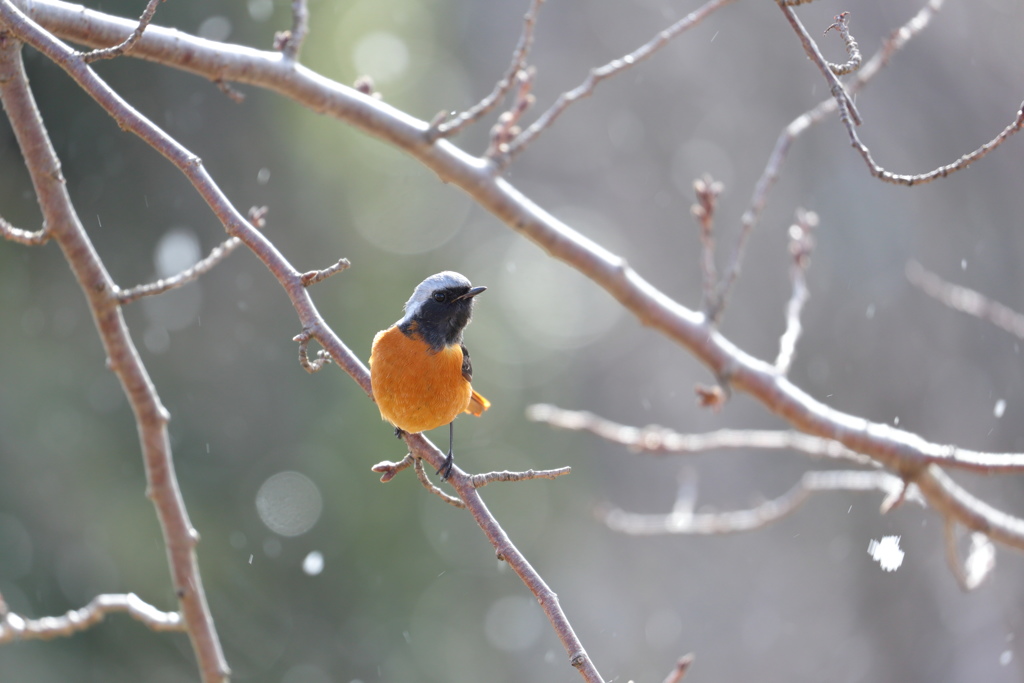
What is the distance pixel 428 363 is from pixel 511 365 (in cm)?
682

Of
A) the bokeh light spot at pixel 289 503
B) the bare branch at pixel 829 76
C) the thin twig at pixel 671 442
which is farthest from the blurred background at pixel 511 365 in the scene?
the bare branch at pixel 829 76

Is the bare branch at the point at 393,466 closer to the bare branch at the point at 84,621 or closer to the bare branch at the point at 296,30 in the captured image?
the bare branch at the point at 84,621

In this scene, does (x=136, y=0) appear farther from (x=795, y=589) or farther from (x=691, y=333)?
(x=795, y=589)

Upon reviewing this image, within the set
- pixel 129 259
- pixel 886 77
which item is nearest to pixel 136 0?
pixel 129 259

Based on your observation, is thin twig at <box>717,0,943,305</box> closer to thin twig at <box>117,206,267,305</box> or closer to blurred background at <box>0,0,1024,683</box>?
thin twig at <box>117,206,267,305</box>

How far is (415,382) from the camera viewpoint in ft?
6.51

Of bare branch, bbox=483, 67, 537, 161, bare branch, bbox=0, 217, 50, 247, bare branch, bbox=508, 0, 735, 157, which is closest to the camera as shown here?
bare branch, bbox=0, 217, 50, 247

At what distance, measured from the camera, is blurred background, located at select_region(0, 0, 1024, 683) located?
21.3 ft

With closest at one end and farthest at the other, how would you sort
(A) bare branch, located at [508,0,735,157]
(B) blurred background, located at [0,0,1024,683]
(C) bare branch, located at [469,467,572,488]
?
(C) bare branch, located at [469,467,572,488]
(A) bare branch, located at [508,0,735,157]
(B) blurred background, located at [0,0,1024,683]

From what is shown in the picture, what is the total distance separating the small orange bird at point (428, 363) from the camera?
195 cm

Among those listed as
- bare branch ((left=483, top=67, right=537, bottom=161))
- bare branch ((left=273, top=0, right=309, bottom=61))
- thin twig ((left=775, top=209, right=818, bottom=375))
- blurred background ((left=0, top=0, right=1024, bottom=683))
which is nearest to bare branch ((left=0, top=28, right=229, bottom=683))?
bare branch ((left=273, top=0, right=309, bottom=61))

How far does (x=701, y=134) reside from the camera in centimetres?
1137

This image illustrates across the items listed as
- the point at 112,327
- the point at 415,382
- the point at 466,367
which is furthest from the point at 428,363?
the point at 112,327

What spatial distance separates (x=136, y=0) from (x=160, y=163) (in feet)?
4.42
